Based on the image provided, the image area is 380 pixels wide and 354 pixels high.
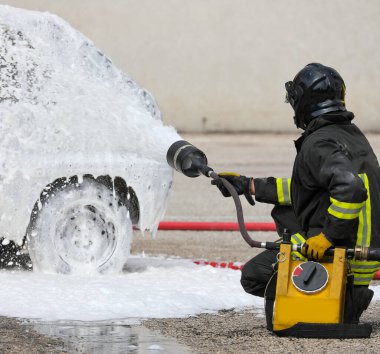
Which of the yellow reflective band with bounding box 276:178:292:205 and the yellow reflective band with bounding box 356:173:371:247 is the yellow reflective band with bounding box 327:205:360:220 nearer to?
the yellow reflective band with bounding box 356:173:371:247

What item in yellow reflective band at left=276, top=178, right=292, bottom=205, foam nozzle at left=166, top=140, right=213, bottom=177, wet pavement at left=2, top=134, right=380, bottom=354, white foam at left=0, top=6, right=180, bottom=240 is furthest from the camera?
white foam at left=0, top=6, right=180, bottom=240

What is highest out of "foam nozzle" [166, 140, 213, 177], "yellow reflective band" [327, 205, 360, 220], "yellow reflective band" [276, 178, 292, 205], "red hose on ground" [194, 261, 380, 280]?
"foam nozzle" [166, 140, 213, 177]

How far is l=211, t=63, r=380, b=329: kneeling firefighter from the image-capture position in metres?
5.66

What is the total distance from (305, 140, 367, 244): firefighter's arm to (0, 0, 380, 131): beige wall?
1546cm

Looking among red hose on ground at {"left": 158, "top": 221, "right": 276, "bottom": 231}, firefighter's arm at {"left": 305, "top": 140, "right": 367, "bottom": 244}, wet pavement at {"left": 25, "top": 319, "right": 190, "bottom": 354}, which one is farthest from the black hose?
red hose on ground at {"left": 158, "top": 221, "right": 276, "bottom": 231}

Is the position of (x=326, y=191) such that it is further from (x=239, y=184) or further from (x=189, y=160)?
(x=189, y=160)

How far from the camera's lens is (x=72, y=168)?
7742 millimetres

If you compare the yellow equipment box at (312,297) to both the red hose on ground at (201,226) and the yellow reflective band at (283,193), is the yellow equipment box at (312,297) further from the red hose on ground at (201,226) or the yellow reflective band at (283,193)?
the red hose on ground at (201,226)

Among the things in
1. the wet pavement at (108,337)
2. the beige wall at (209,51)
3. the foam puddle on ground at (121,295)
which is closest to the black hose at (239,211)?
the wet pavement at (108,337)

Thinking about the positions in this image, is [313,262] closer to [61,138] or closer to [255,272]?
[255,272]

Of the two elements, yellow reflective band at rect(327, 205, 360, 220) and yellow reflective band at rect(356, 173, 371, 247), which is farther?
yellow reflective band at rect(356, 173, 371, 247)

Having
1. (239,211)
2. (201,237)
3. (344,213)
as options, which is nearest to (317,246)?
(344,213)

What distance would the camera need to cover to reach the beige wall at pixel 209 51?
21.2 metres

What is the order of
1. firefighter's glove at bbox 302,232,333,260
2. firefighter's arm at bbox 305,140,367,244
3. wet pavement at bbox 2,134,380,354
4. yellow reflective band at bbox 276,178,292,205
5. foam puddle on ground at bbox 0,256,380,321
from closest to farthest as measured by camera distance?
firefighter's arm at bbox 305,140,367,244, firefighter's glove at bbox 302,232,333,260, wet pavement at bbox 2,134,380,354, yellow reflective band at bbox 276,178,292,205, foam puddle on ground at bbox 0,256,380,321
